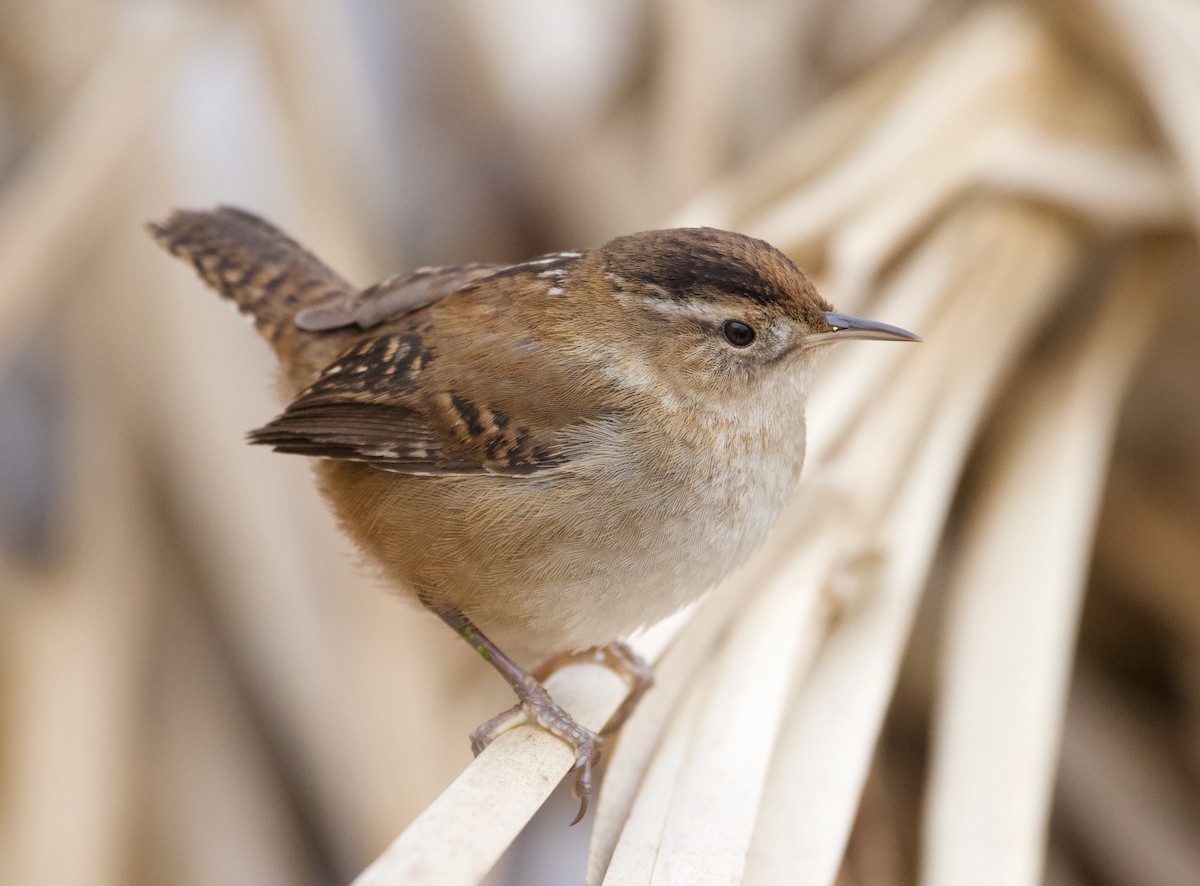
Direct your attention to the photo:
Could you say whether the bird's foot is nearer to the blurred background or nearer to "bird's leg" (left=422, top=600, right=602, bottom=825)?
"bird's leg" (left=422, top=600, right=602, bottom=825)

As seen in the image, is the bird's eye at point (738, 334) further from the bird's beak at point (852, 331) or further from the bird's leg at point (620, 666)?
the bird's leg at point (620, 666)

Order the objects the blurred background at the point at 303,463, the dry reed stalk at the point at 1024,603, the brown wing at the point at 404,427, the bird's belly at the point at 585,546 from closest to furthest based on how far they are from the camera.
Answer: the dry reed stalk at the point at 1024,603 < the bird's belly at the point at 585,546 < the brown wing at the point at 404,427 < the blurred background at the point at 303,463

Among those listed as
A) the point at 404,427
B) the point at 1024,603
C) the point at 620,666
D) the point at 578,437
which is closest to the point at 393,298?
the point at 404,427

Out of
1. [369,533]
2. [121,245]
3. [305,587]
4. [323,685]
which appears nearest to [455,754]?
[323,685]

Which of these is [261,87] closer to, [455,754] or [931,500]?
[455,754]

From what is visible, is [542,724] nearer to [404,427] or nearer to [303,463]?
[404,427]

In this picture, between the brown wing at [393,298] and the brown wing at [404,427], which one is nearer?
the brown wing at [404,427]

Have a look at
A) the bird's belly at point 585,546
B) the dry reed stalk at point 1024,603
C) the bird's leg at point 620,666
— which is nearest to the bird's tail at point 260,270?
the bird's belly at point 585,546
